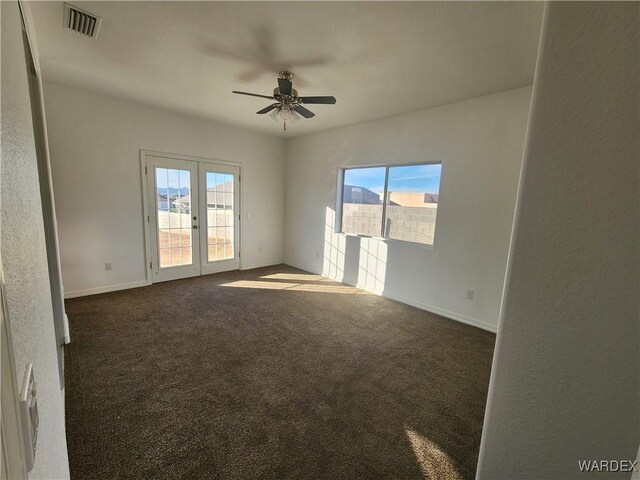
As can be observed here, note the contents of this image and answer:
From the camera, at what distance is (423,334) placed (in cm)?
311

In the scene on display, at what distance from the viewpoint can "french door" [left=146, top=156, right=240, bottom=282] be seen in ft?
14.1

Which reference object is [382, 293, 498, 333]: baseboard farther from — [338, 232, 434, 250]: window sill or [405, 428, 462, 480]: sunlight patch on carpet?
[405, 428, 462, 480]: sunlight patch on carpet

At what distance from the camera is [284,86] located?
2.57m

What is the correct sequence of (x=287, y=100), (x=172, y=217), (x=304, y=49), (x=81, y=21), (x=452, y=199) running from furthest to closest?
(x=172, y=217), (x=452, y=199), (x=287, y=100), (x=304, y=49), (x=81, y=21)

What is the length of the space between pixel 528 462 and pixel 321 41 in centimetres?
269

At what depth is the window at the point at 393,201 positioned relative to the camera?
3.82 meters

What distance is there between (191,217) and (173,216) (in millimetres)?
276

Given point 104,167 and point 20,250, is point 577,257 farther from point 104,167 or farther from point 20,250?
point 104,167

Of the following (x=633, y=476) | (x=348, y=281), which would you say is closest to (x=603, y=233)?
(x=633, y=476)

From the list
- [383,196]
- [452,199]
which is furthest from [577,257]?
[383,196]

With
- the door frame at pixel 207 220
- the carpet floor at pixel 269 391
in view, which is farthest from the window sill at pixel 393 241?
the door frame at pixel 207 220

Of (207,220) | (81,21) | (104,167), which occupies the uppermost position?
(81,21)

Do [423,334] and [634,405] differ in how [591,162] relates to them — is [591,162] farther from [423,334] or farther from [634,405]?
[423,334]

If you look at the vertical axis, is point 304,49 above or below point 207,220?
above
